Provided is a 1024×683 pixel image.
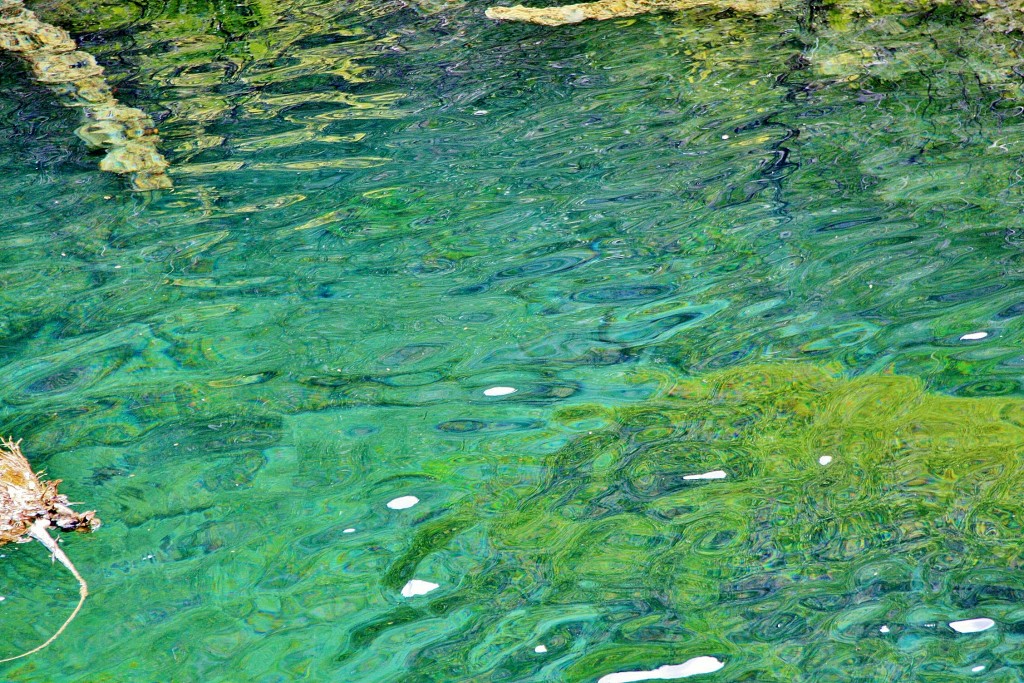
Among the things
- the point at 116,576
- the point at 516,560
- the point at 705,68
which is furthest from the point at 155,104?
the point at 516,560

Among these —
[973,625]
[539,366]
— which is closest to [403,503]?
[539,366]

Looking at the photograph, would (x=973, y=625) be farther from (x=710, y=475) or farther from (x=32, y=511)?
(x=32, y=511)

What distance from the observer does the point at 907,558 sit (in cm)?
250

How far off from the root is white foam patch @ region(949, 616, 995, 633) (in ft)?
7.36

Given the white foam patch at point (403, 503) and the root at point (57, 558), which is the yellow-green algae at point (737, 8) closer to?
the white foam patch at point (403, 503)

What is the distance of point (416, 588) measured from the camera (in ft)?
8.25

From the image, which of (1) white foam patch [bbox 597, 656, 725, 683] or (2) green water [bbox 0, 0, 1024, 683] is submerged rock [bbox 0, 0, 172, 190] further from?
(1) white foam patch [bbox 597, 656, 725, 683]

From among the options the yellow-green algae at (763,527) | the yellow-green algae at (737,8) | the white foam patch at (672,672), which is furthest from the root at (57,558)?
the yellow-green algae at (737,8)

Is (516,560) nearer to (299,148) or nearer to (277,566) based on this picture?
(277,566)

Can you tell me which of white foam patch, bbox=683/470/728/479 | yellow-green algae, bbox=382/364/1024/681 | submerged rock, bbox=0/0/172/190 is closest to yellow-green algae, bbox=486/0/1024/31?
submerged rock, bbox=0/0/172/190

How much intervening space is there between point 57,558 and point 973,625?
2423mm

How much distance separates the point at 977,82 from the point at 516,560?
3.74m

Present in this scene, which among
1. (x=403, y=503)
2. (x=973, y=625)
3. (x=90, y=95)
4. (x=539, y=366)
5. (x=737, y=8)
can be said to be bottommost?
(x=973, y=625)

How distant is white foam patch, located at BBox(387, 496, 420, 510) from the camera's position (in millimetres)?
2764
